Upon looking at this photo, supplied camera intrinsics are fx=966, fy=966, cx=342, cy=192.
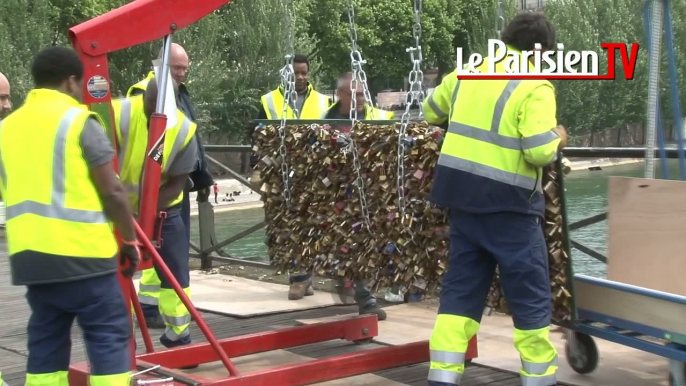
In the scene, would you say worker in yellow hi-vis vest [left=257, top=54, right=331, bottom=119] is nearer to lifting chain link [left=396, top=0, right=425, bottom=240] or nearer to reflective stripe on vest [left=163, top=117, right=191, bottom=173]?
reflective stripe on vest [left=163, top=117, right=191, bottom=173]

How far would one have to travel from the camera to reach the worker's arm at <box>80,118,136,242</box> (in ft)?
12.3

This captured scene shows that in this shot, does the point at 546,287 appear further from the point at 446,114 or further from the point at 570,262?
the point at 446,114

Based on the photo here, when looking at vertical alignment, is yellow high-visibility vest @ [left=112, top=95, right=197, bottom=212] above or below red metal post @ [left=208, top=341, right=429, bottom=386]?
above

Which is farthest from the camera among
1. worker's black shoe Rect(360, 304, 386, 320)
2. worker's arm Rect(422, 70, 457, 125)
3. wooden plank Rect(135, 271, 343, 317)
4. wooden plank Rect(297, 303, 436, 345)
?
wooden plank Rect(135, 271, 343, 317)

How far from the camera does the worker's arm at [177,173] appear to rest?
17.6 ft

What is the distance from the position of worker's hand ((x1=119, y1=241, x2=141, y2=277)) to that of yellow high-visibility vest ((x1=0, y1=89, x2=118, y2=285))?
205 mm

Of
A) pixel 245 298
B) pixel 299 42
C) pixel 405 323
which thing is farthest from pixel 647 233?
pixel 299 42

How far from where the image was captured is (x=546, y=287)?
172 inches

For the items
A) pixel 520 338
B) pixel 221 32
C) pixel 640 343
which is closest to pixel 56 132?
pixel 520 338

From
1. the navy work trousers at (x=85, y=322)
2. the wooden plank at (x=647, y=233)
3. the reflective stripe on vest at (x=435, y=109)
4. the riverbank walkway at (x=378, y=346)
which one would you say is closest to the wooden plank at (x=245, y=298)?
the riverbank walkway at (x=378, y=346)

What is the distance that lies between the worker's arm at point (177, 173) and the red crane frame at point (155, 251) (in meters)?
0.72

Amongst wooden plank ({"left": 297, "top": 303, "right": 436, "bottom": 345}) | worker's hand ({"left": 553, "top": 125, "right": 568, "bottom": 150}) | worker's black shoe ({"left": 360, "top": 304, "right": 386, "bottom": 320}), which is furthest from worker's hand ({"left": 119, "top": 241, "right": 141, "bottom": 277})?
worker's black shoe ({"left": 360, "top": 304, "right": 386, "bottom": 320})

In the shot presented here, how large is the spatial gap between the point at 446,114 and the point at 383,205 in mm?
735

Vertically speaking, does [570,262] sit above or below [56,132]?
below
